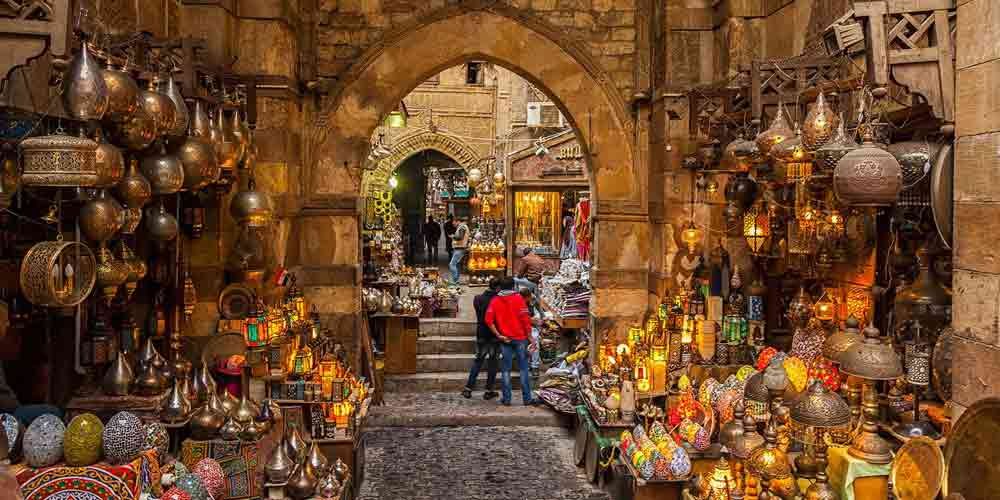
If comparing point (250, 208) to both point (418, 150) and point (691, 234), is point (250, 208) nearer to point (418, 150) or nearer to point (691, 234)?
point (691, 234)

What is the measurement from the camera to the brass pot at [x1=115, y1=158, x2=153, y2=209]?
438 cm

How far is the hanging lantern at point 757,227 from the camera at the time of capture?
21.3 feet

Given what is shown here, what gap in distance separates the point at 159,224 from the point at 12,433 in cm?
181

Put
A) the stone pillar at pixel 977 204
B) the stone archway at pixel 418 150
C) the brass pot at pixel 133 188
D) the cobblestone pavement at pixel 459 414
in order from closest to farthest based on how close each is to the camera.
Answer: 1. the stone pillar at pixel 977 204
2. the brass pot at pixel 133 188
3. the cobblestone pavement at pixel 459 414
4. the stone archway at pixel 418 150

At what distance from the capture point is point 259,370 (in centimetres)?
614

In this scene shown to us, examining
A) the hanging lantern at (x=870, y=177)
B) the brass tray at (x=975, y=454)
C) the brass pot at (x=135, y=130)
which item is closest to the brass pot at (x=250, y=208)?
the brass pot at (x=135, y=130)

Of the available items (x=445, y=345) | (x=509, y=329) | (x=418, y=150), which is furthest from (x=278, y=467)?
(x=418, y=150)

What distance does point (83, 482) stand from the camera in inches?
135

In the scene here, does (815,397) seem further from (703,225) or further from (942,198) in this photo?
(703,225)

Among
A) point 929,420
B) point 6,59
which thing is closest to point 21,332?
point 6,59

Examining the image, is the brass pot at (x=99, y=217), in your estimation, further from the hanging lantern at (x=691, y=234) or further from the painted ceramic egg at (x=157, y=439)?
the hanging lantern at (x=691, y=234)

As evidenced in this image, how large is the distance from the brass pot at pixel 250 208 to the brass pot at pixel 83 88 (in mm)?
2499

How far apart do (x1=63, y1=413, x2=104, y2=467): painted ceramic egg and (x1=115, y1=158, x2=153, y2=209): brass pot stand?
1.33 metres

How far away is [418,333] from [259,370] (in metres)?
4.34
